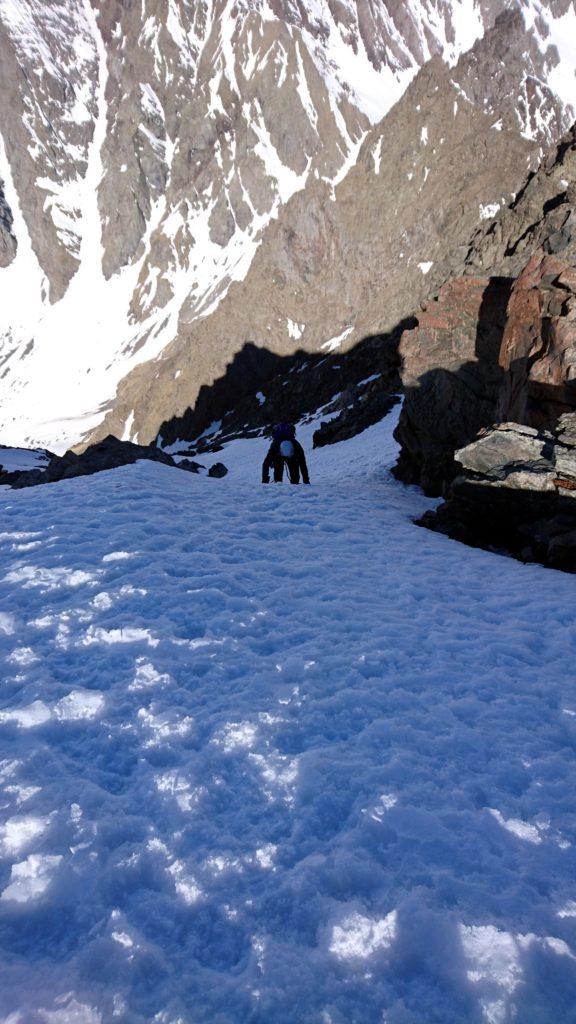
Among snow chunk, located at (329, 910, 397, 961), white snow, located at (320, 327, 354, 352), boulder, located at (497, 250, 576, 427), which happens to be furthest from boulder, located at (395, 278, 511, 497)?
white snow, located at (320, 327, 354, 352)

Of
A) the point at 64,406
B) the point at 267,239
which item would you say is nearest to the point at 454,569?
the point at 267,239

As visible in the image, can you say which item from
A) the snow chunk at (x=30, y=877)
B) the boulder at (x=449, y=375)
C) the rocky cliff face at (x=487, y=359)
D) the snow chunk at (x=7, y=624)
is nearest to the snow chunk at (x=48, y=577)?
the snow chunk at (x=7, y=624)

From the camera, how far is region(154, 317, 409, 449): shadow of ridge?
56.2m

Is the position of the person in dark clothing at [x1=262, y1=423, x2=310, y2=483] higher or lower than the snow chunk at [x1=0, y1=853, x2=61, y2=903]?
higher

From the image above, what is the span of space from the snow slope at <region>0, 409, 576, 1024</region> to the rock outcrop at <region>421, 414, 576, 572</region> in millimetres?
2074

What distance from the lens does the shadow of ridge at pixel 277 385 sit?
56188mm

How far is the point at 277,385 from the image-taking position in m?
78.3

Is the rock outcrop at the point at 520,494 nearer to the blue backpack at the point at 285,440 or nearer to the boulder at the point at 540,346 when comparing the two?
the boulder at the point at 540,346

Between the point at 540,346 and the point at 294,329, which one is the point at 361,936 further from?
the point at 294,329

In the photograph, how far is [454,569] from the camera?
29.3 ft

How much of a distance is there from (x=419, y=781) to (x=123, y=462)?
13.5 metres

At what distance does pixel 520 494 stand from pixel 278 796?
756cm

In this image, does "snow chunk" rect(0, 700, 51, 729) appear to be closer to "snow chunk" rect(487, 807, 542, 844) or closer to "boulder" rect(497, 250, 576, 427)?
"snow chunk" rect(487, 807, 542, 844)

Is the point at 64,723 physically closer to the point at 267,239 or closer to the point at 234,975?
the point at 234,975
